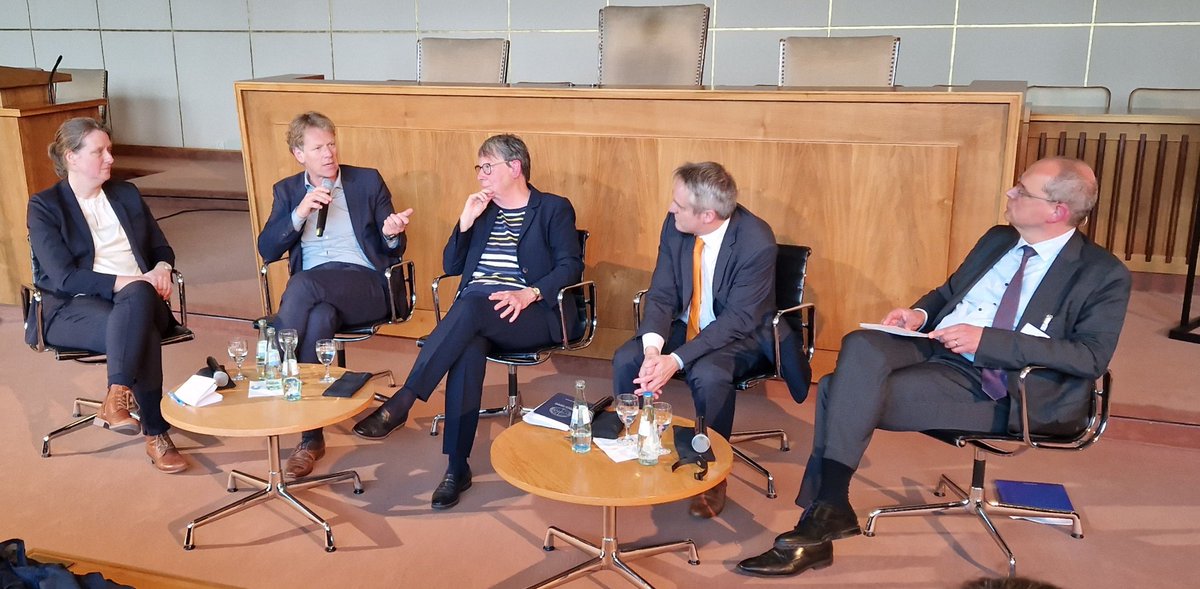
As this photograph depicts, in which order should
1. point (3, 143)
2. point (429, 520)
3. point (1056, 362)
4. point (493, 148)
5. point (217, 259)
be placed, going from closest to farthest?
point (1056, 362) < point (429, 520) < point (493, 148) < point (3, 143) < point (217, 259)

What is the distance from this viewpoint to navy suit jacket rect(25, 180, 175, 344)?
3783mm

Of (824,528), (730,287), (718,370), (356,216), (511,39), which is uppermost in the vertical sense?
(511,39)

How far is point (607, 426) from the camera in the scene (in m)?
2.89

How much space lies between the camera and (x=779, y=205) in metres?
4.03

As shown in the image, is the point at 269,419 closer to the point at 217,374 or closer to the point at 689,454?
the point at 217,374

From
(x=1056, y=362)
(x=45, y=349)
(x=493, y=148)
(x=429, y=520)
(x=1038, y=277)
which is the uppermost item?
(x=493, y=148)

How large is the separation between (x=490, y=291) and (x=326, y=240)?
819mm

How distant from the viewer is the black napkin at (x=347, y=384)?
324cm

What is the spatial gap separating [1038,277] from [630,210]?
1743 millimetres

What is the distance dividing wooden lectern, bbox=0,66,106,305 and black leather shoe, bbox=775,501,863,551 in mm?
4513

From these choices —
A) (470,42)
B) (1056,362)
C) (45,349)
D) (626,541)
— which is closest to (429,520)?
(626,541)

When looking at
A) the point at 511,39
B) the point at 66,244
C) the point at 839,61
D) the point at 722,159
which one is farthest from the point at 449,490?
the point at 511,39

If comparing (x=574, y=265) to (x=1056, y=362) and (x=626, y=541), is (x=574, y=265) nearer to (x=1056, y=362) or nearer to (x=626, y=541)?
(x=626, y=541)

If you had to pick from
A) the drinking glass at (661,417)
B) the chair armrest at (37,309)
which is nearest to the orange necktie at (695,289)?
the drinking glass at (661,417)
